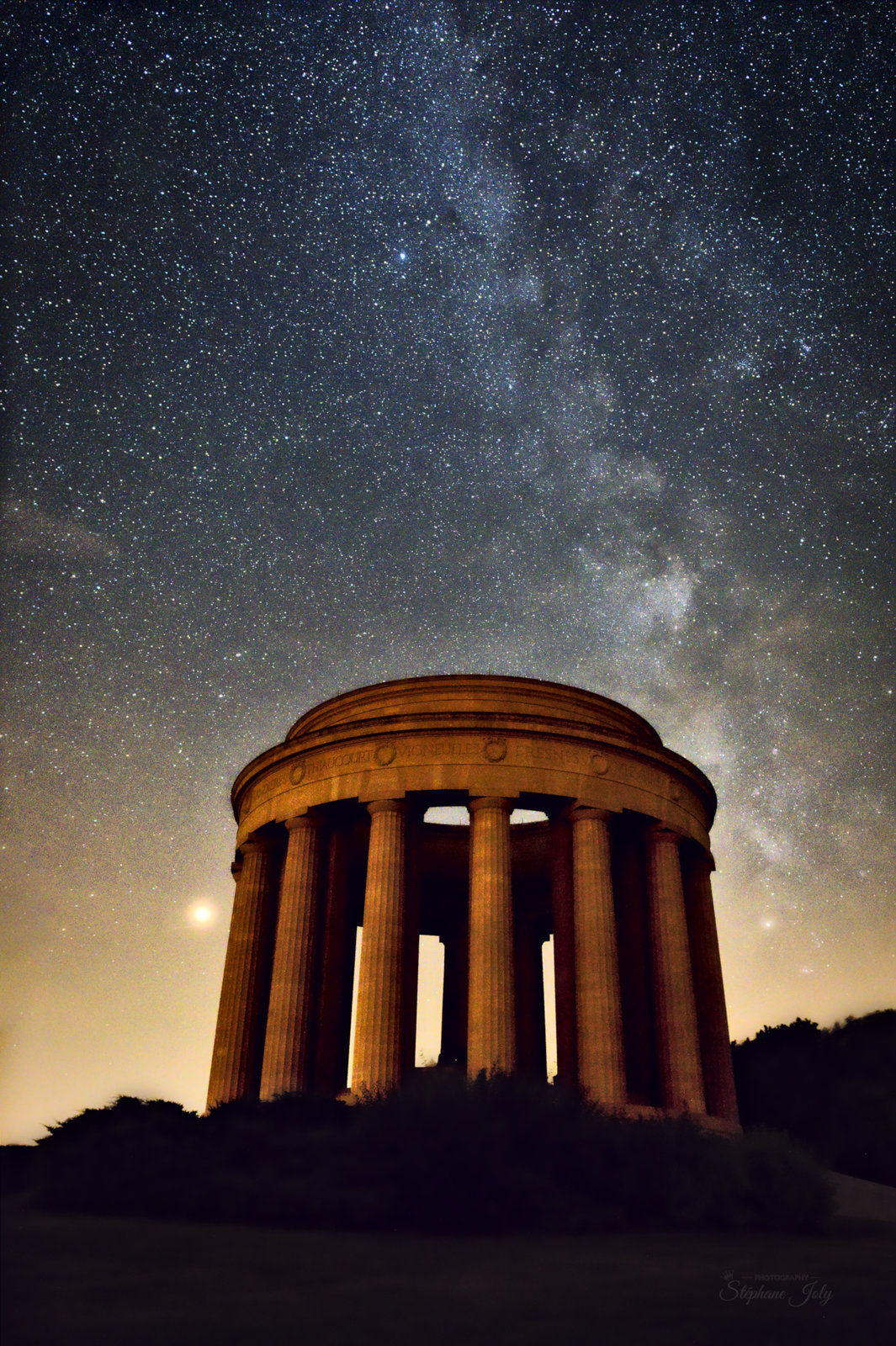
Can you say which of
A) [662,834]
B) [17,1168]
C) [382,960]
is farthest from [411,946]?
[17,1168]

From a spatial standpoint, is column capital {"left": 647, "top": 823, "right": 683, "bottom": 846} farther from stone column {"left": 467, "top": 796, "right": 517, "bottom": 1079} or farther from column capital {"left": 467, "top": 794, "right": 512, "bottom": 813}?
column capital {"left": 467, "top": 794, "right": 512, "bottom": 813}

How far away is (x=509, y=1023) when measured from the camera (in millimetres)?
34219

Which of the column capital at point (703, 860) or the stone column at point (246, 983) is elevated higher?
the column capital at point (703, 860)

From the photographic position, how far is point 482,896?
35.8 metres

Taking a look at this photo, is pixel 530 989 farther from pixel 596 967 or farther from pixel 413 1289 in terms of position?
pixel 413 1289

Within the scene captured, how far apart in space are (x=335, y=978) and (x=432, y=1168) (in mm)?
17527

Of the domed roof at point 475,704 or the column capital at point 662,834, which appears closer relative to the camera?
the domed roof at point 475,704

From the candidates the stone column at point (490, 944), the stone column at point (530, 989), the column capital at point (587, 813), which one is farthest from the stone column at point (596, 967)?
the stone column at point (530, 989)

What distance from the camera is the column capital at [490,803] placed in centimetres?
3734

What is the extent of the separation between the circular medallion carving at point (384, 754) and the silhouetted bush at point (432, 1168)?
45.1ft

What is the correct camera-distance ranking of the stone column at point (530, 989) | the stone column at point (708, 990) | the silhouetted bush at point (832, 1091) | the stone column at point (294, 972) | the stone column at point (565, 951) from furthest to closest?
the silhouetted bush at point (832, 1091)
the stone column at point (530, 989)
the stone column at point (708, 990)
the stone column at point (565, 951)
the stone column at point (294, 972)

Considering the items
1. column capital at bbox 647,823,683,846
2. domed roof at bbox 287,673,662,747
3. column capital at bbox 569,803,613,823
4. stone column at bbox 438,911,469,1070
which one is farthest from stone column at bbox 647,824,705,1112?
stone column at bbox 438,911,469,1070

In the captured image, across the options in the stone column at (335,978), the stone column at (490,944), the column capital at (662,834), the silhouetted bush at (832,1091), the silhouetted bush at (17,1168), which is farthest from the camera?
the silhouetted bush at (832,1091)

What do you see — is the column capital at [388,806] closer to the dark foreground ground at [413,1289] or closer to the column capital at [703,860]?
the column capital at [703,860]
